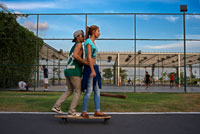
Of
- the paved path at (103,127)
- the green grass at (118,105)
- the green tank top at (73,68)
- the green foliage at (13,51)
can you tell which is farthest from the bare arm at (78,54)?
the green foliage at (13,51)

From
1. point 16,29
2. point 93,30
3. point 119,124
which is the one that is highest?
point 16,29

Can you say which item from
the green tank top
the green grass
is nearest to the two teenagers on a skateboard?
the green tank top

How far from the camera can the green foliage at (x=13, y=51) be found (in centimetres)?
1373

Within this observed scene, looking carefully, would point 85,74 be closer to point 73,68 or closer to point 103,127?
point 73,68

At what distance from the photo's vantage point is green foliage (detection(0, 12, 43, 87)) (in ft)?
45.1

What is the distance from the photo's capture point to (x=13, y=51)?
51.6ft

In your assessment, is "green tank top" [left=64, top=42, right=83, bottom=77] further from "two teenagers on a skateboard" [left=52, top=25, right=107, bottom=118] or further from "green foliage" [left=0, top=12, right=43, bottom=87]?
"green foliage" [left=0, top=12, right=43, bottom=87]

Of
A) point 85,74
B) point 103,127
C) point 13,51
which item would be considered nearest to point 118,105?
point 85,74

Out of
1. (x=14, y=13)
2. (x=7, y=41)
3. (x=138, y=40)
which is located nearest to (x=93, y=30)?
(x=138, y=40)

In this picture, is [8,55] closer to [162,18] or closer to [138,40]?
[138,40]

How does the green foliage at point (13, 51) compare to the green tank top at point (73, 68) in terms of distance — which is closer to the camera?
the green tank top at point (73, 68)

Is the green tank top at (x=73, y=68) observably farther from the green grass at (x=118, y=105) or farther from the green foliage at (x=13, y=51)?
the green foliage at (x=13, y=51)

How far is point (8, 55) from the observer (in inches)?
597

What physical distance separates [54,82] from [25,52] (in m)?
5.94
